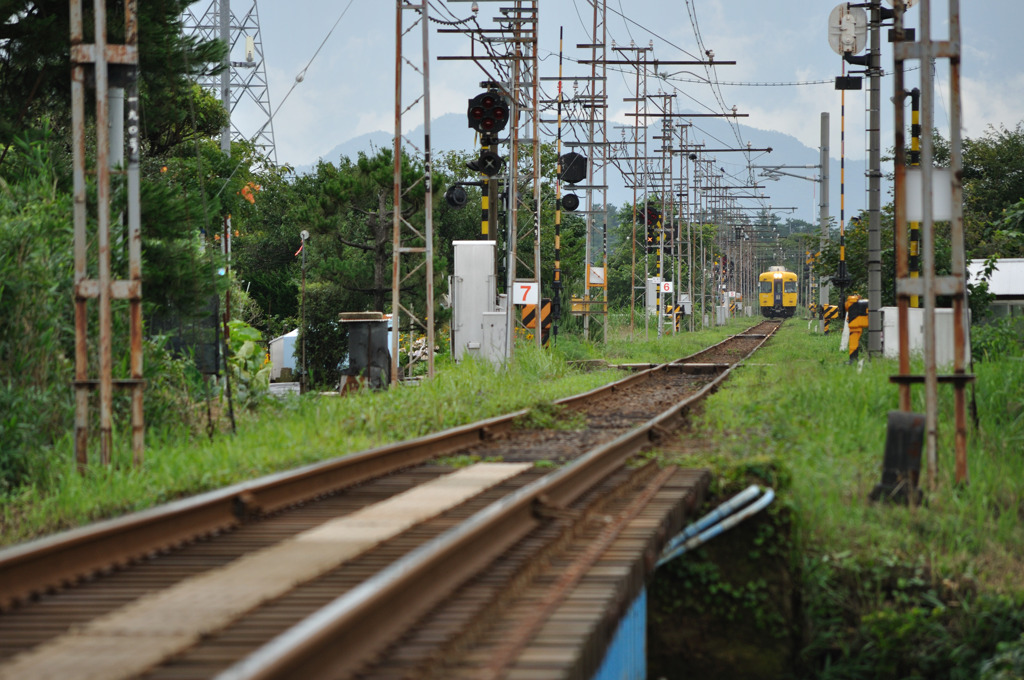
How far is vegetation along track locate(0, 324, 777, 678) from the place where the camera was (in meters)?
3.79

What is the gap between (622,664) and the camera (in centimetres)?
530

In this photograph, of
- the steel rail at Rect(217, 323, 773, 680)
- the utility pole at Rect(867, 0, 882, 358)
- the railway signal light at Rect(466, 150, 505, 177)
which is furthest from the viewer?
the railway signal light at Rect(466, 150, 505, 177)

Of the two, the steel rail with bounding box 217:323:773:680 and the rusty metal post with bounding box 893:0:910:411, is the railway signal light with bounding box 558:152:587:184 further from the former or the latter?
the steel rail with bounding box 217:323:773:680

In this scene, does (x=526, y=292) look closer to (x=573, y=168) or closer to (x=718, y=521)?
(x=573, y=168)

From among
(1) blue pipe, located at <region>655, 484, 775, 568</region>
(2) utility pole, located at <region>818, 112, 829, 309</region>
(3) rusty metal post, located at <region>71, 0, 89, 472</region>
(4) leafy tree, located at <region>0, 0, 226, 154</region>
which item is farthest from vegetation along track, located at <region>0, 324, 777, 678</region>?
(2) utility pole, located at <region>818, 112, 829, 309</region>

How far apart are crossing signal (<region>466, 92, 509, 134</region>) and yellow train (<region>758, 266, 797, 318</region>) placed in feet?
234

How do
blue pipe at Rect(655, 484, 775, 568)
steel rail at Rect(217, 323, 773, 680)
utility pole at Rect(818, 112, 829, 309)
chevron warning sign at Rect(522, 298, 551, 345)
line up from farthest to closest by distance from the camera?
utility pole at Rect(818, 112, 829, 309) < chevron warning sign at Rect(522, 298, 551, 345) < blue pipe at Rect(655, 484, 775, 568) < steel rail at Rect(217, 323, 773, 680)

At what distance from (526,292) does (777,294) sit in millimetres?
69422

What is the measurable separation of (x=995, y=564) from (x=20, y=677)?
17.6 feet

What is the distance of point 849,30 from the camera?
1916cm

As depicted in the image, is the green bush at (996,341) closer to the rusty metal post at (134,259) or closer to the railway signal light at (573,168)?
the rusty metal post at (134,259)

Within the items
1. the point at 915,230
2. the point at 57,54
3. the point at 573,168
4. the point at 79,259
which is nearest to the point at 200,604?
the point at 79,259

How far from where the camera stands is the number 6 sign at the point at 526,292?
21.0 metres

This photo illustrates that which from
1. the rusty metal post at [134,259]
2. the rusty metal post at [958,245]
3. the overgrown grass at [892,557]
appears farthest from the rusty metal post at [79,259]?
the rusty metal post at [958,245]
